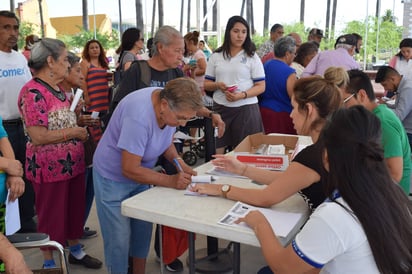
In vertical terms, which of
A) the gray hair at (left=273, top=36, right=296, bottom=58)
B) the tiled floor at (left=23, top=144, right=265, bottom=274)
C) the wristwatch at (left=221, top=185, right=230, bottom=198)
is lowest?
the tiled floor at (left=23, top=144, right=265, bottom=274)

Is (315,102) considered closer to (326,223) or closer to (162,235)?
(326,223)

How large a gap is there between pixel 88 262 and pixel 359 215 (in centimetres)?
197

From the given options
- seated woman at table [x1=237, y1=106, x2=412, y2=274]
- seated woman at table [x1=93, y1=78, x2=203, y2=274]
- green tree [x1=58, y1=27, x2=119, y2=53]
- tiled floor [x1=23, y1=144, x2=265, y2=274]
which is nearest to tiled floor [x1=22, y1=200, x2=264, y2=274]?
tiled floor [x1=23, y1=144, x2=265, y2=274]

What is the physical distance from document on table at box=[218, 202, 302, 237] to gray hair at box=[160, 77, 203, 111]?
1.44 feet

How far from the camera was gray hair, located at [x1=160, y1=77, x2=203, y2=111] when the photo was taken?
5.32 ft

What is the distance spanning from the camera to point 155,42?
242cm

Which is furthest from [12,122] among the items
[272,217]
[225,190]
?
[272,217]

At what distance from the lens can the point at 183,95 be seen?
1.62 m

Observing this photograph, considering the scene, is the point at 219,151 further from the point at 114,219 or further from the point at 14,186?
the point at 14,186

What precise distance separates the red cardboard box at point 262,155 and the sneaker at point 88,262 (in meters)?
1.15

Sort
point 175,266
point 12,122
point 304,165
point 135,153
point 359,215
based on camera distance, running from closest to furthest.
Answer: point 359,215, point 304,165, point 135,153, point 175,266, point 12,122

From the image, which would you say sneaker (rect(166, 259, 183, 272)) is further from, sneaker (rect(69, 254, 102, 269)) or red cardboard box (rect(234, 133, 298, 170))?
red cardboard box (rect(234, 133, 298, 170))

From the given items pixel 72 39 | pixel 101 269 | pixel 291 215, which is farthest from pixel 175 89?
pixel 72 39

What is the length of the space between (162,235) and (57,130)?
2.62 feet
